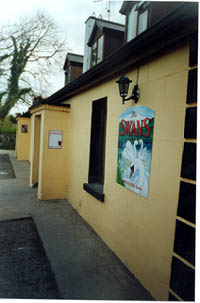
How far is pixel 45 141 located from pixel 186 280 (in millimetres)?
5013

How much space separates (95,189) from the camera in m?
4.43

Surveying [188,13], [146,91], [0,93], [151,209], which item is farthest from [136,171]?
[0,93]

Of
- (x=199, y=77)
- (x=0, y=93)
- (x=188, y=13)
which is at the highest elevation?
(x=0, y=93)

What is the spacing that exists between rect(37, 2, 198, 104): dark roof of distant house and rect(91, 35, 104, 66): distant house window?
1909 mm

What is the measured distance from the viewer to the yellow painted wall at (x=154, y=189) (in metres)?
2.36

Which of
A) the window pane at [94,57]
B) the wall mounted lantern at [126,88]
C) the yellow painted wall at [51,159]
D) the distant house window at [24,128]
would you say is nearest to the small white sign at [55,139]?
the yellow painted wall at [51,159]

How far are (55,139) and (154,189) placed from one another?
4.24m

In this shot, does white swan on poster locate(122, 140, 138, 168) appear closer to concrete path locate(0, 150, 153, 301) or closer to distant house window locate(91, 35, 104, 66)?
concrete path locate(0, 150, 153, 301)

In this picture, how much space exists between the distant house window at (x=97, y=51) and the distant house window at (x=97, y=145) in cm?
191

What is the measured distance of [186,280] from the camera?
2.01m

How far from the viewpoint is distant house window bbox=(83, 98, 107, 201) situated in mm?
4742

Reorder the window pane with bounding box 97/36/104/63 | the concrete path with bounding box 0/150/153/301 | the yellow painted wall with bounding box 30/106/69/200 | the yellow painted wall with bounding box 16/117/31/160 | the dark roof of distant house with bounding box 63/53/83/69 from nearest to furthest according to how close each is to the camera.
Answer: the concrete path with bounding box 0/150/153/301, the window pane with bounding box 97/36/104/63, the yellow painted wall with bounding box 30/106/69/200, the dark roof of distant house with bounding box 63/53/83/69, the yellow painted wall with bounding box 16/117/31/160

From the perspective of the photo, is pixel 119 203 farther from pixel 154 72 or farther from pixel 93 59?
pixel 93 59

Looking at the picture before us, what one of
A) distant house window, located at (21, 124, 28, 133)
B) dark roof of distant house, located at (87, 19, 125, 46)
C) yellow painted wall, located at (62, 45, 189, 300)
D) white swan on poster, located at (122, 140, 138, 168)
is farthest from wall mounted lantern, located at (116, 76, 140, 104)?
distant house window, located at (21, 124, 28, 133)
